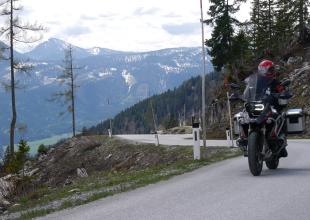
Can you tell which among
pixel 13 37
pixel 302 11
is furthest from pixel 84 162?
pixel 302 11

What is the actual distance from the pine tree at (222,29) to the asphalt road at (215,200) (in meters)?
40.9

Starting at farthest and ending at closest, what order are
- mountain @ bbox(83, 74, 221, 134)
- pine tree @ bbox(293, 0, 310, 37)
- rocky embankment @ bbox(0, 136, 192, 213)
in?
mountain @ bbox(83, 74, 221, 134) < pine tree @ bbox(293, 0, 310, 37) < rocky embankment @ bbox(0, 136, 192, 213)

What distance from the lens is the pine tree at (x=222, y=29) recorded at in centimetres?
5075

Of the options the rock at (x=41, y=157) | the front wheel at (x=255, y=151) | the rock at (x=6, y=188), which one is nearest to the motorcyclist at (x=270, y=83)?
the front wheel at (x=255, y=151)

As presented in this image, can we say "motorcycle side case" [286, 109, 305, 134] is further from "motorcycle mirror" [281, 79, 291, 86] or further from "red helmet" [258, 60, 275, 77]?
"red helmet" [258, 60, 275, 77]

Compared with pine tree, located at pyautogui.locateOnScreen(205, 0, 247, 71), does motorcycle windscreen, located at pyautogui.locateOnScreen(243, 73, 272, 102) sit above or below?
below

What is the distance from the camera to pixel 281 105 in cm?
1035

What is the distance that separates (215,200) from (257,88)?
3297 millimetres

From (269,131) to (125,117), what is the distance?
16289 centimetres

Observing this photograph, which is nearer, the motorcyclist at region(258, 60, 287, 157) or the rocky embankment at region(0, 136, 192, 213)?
the motorcyclist at region(258, 60, 287, 157)

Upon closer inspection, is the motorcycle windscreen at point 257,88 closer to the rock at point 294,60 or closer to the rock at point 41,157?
the rock at point 41,157

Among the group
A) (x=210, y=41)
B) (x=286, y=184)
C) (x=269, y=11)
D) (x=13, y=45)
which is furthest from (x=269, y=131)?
(x=269, y=11)

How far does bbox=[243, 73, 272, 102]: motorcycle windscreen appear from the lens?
405 inches

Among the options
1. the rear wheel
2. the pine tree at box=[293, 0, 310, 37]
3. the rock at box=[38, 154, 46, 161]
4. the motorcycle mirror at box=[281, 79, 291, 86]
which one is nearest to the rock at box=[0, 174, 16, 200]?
the rear wheel
